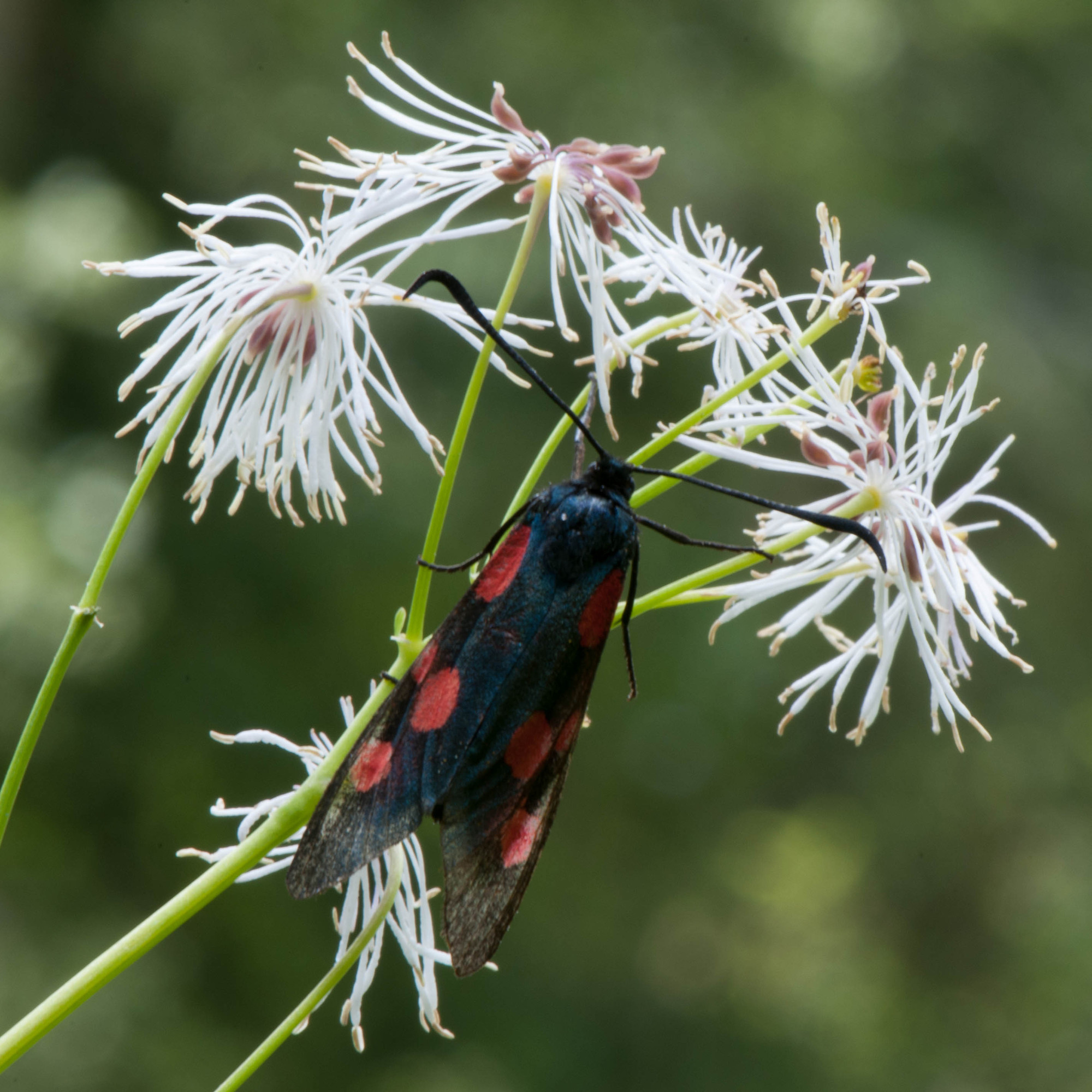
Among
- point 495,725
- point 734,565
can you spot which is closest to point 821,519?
point 734,565

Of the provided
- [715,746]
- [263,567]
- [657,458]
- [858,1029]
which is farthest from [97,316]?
[858,1029]

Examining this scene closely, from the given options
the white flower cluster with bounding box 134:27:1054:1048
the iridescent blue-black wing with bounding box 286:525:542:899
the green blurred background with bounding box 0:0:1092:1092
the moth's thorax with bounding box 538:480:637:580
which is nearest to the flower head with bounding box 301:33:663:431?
the white flower cluster with bounding box 134:27:1054:1048

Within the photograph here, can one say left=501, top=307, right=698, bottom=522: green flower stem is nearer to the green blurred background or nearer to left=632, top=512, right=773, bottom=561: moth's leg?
left=632, top=512, right=773, bottom=561: moth's leg

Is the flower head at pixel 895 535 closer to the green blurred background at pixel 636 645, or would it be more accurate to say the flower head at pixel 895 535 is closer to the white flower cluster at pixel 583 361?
the white flower cluster at pixel 583 361

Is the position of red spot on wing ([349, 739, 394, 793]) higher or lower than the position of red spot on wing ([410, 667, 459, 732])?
lower

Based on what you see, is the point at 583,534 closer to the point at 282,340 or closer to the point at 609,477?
the point at 609,477

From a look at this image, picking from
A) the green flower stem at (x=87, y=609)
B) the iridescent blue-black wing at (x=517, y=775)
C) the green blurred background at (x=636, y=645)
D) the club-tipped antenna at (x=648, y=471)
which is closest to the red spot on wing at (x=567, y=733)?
the iridescent blue-black wing at (x=517, y=775)

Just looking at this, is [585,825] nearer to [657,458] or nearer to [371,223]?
[657,458]
